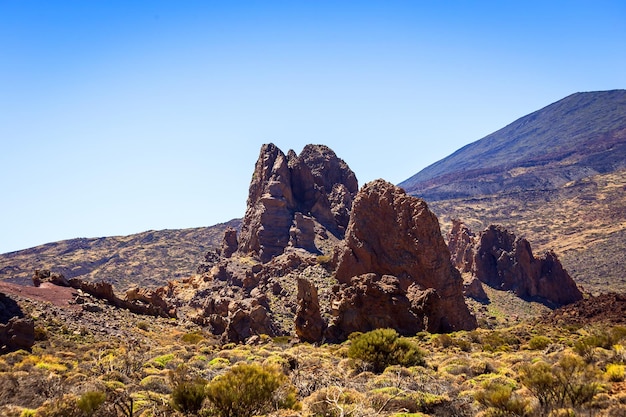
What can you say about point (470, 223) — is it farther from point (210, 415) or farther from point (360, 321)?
point (210, 415)

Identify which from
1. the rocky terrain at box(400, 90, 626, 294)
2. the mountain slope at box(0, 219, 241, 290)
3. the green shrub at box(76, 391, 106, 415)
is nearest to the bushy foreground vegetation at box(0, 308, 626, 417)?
the green shrub at box(76, 391, 106, 415)

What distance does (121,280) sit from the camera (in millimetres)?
89688

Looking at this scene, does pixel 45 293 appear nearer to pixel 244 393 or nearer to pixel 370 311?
pixel 370 311

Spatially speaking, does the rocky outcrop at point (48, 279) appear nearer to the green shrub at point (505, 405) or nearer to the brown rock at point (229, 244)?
the brown rock at point (229, 244)

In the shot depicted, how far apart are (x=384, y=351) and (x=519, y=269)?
50.6 metres

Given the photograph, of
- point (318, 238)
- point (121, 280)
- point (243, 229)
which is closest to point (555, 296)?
point (318, 238)

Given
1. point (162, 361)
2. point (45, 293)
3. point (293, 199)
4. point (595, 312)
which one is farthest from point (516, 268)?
point (162, 361)

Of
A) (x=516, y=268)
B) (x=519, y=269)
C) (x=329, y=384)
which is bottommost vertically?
(x=519, y=269)

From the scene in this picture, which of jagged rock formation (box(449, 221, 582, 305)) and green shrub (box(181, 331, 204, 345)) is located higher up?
green shrub (box(181, 331, 204, 345))

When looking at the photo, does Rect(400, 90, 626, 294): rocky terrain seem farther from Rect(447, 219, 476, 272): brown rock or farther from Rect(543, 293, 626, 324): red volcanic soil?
Rect(543, 293, 626, 324): red volcanic soil

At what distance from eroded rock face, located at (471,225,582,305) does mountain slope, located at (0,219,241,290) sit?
51443 millimetres

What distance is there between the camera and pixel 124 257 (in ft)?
353

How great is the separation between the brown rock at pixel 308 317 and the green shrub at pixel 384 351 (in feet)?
33.6

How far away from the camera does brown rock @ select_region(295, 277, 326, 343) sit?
104ft
